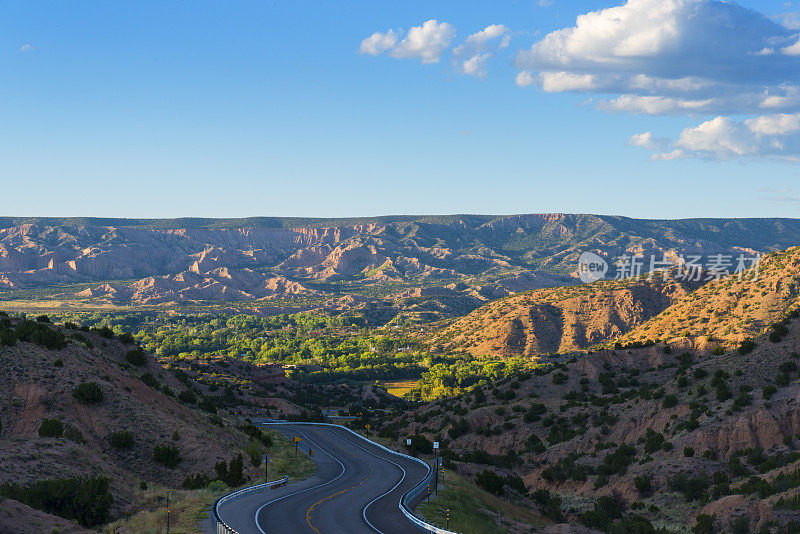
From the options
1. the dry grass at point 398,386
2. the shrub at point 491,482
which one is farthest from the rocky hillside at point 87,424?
the dry grass at point 398,386

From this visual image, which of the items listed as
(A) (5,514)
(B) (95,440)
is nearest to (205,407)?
(B) (95,440)

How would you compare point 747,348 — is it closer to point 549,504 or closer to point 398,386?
point 549,504

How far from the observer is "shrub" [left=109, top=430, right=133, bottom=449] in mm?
39375

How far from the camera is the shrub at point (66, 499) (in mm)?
27594

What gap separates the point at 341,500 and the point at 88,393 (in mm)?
17892

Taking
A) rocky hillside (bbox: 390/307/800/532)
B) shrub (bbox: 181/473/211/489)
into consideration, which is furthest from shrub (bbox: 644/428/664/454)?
shrub (bbox: 181/473/211/489)

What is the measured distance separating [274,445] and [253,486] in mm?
22607

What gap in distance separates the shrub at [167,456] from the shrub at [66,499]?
1081 centimetres

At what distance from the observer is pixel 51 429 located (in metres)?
36.4

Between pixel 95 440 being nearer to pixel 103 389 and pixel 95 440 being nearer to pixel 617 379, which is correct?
pixel 103 389

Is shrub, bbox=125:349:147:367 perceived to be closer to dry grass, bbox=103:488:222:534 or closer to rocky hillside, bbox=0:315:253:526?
rocky hillside, bbox=0:315:253:526

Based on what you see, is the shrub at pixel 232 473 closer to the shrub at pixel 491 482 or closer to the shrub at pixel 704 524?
the shrub at pixel 491 482

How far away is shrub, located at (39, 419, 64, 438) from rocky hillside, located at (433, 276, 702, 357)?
136252 millimetres

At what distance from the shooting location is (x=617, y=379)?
79.6 meters
